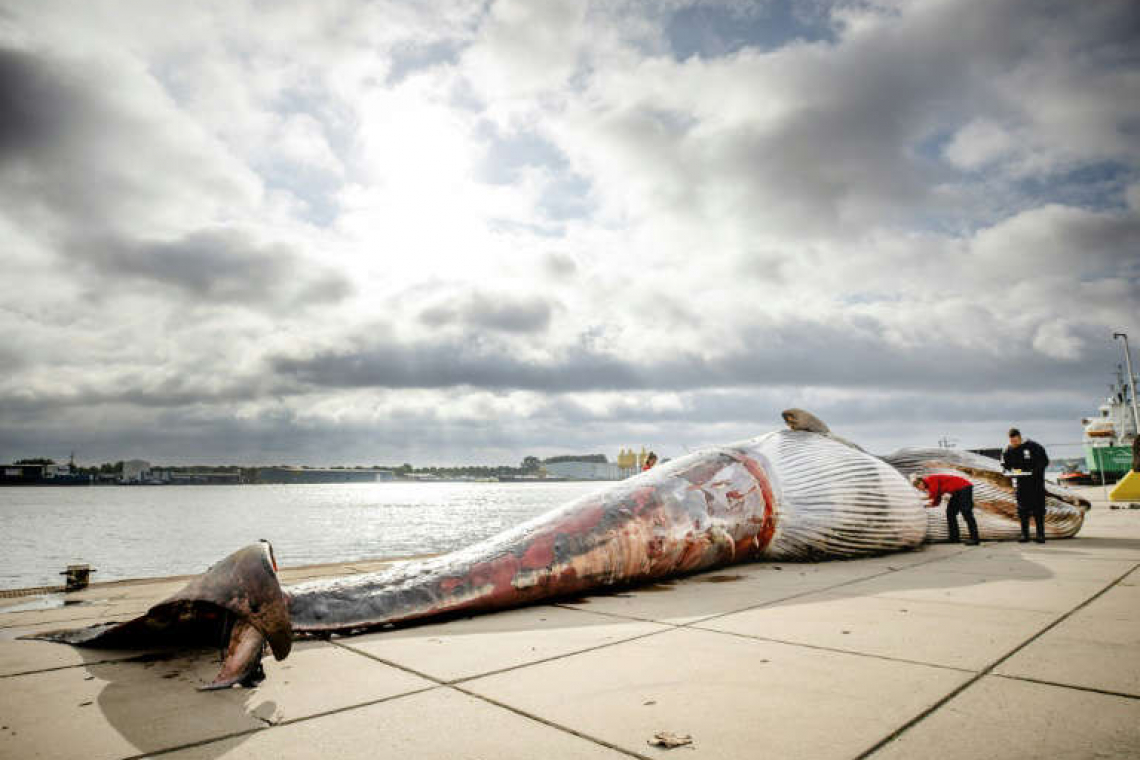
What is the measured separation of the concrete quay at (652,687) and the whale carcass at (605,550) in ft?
0.58

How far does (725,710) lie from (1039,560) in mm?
5668

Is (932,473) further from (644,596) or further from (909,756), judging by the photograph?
(909,756)

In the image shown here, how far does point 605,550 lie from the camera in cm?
465

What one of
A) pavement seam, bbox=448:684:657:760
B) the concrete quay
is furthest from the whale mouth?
pavement seam, bbox=448:684:657:760

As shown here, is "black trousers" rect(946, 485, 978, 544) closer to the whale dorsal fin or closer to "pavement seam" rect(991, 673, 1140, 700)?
the whale dorsal fin

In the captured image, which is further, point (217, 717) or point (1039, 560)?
point (1039, 560)

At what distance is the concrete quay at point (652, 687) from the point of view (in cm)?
202

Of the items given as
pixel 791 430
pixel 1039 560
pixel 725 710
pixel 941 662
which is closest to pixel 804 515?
pixel 791 430

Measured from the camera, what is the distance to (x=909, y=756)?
1.84 metres

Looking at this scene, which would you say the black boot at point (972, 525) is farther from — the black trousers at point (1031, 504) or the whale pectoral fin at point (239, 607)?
the whale pectoral fin at point (239, 607)

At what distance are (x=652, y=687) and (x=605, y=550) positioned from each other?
2.09 metres

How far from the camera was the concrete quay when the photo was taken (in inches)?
79.7

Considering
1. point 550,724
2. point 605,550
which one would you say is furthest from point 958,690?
point 605,550

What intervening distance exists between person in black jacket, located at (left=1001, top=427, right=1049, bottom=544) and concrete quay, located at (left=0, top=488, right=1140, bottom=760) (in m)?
4.16
